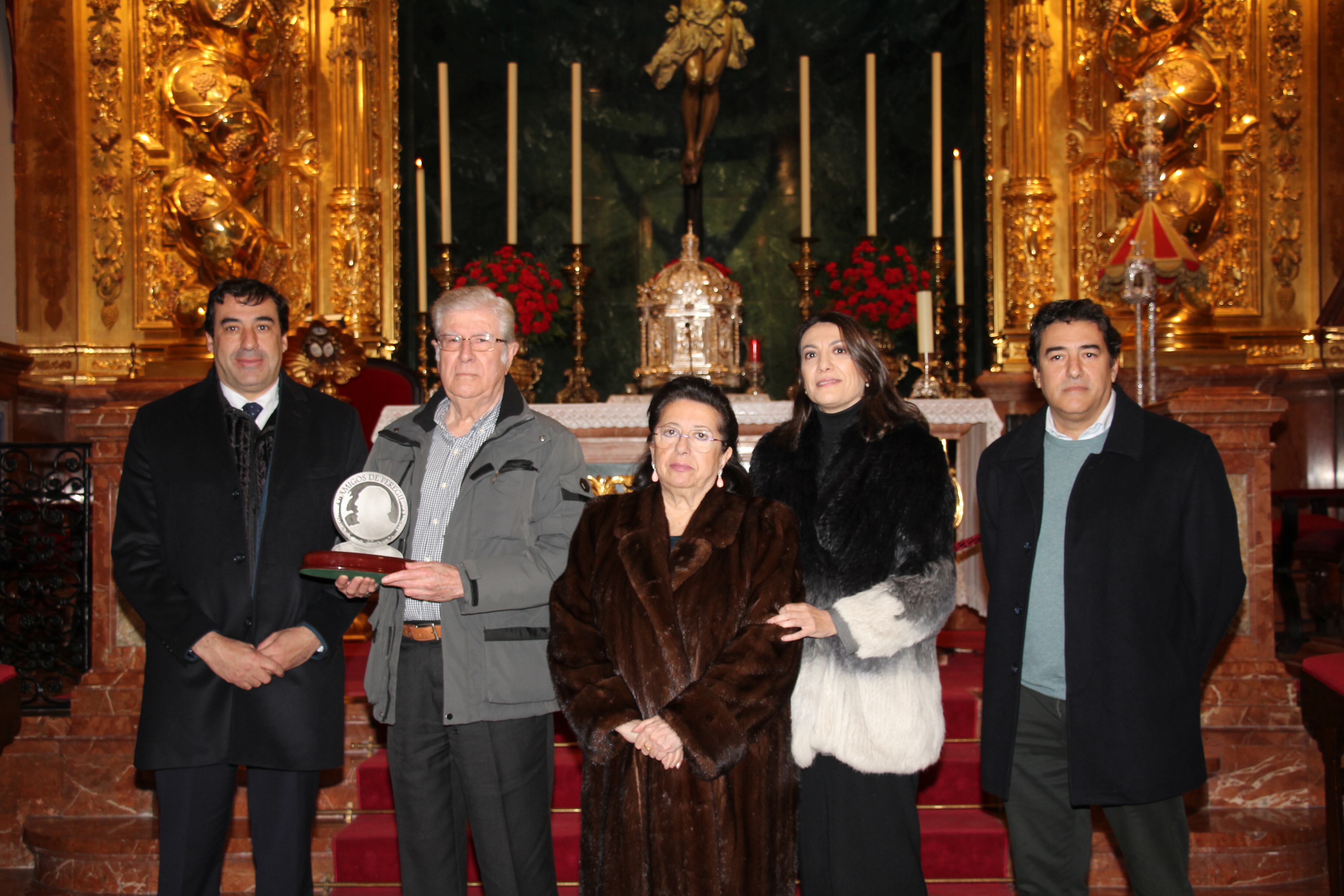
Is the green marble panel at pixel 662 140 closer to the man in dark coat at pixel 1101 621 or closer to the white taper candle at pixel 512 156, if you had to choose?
the white taper candle at pixel 512 156

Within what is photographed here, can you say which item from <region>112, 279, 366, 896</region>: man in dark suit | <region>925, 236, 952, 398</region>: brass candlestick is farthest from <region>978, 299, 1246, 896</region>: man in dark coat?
<region>925, 236, 952, 398</region>: brass candlestick

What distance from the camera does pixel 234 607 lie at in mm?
2344

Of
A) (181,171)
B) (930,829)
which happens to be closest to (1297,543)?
(930,829)

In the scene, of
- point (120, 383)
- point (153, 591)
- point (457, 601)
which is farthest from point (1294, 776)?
point (120, 383)

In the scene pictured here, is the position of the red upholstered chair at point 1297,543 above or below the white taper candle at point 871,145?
below

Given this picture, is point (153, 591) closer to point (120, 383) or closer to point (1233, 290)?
point (120, 383)

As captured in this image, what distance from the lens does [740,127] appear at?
700 cm

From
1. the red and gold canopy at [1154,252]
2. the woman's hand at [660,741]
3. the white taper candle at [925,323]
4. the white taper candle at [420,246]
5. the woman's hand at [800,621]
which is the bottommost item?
the woman's hand at [660,741]

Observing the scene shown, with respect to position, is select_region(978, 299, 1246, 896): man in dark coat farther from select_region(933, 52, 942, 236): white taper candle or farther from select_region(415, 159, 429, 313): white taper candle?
select_region(415, 159, 429, 313): white taper candle

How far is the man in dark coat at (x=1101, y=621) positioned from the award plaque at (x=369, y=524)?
4.24ft

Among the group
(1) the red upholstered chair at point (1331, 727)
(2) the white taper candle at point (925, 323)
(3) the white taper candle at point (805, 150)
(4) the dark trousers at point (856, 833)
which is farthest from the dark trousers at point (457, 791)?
(3) the white taper candle at point (805, 150)

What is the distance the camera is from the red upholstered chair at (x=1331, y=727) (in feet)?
9.37

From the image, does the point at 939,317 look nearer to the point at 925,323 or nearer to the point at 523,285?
the point at 925,323

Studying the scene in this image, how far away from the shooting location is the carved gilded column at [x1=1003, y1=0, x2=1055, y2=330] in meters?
6.22
